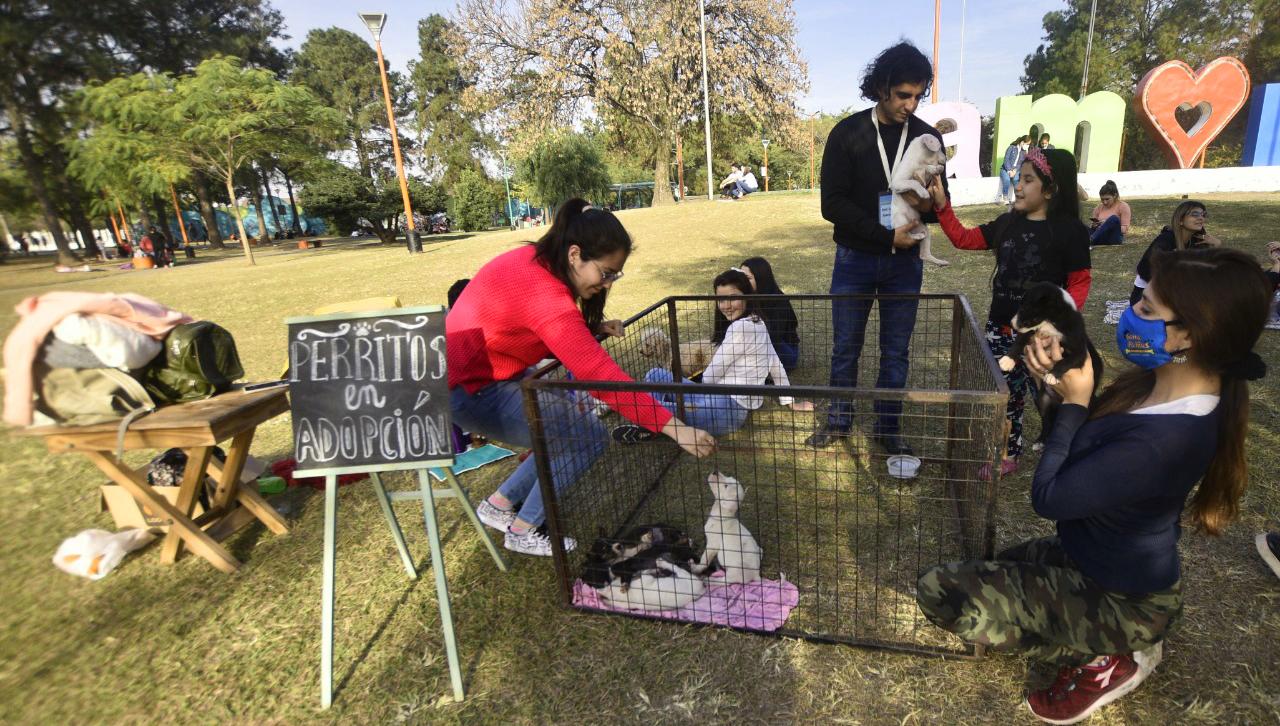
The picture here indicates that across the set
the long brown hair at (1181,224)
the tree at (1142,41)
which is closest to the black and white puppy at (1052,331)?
the long brown hair at (1181,224)

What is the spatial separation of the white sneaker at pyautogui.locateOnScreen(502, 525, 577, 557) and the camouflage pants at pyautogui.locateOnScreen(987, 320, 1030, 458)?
8.05ft

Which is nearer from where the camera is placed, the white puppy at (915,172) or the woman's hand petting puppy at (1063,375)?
the woman's hand petting puppy at (1063,375)

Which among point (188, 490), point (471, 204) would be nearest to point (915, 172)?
point (188, 490)

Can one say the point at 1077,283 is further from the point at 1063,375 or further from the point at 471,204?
the point at 471,204

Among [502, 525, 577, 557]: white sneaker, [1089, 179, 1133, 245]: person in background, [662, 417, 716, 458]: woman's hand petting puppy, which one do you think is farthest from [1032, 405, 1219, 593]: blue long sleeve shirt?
[1089, 179, 1133, 245]: person in background

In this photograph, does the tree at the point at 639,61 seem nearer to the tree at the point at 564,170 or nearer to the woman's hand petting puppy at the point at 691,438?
the tree at the point at 564,170

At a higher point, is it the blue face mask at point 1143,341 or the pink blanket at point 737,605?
the blue face mask at point 1143,341

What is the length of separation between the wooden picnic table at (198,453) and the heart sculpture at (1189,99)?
72.3 ft

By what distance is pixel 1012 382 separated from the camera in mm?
3141

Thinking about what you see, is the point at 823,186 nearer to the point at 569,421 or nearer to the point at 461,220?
the point at 569,421

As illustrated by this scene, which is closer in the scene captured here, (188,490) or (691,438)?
(691,438)

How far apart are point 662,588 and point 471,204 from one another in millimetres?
40835

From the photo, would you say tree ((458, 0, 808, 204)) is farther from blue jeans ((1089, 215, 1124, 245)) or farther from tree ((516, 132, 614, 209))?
blue jeans ((1089, 215, 1124, 245))

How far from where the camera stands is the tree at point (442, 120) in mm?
46438
